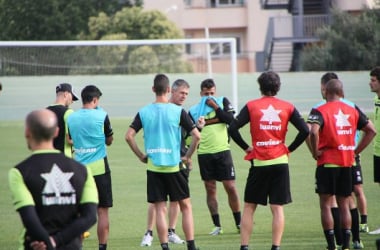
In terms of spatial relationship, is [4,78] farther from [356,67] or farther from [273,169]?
[273,169]

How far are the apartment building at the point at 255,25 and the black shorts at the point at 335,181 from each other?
3322 centimetres

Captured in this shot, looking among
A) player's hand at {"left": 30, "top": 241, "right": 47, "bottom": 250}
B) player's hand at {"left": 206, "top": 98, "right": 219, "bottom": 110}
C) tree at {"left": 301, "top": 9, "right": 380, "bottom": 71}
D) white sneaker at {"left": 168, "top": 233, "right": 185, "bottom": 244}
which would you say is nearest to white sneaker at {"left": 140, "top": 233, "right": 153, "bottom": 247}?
white sneaker at {"left": 168, "top": 233, "right": 185, "bottom": 244}

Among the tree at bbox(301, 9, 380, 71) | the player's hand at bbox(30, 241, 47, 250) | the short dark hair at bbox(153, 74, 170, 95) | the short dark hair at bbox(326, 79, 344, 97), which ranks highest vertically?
the tree at bbox(301, 9, 380, 71)

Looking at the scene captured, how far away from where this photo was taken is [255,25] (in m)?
61.4

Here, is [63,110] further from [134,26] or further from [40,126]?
[134,26]

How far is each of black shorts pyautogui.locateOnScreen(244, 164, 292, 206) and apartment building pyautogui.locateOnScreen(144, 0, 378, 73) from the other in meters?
33.5

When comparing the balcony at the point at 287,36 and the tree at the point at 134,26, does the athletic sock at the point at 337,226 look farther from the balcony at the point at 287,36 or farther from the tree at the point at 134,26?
the tree at the point at 134,26

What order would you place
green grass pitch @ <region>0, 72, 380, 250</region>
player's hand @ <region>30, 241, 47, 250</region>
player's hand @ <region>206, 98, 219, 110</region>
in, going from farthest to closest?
player's hand @ <region>206, 98, 219, 110</region>, green grass pitch @ <region>0, 72, 380, 250</region>, player's hand @ <region>30, 241, 47, 250</region>

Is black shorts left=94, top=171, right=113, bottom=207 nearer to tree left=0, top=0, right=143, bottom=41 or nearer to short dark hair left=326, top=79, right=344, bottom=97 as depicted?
short dark hair left=326, top=79, right=344, bottom=97

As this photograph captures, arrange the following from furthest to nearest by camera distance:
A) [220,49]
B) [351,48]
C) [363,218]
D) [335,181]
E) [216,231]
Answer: [220,49], [351,48], [216,231], [363,218], [335,181]

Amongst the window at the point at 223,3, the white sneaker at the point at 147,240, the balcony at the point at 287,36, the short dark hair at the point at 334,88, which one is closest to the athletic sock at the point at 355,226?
the short dark hair at the point at 334,88

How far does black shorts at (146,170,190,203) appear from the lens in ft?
33.1

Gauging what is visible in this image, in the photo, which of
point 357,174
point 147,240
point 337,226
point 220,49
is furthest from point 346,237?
point 220,49

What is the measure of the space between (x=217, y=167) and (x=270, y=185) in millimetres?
3039
